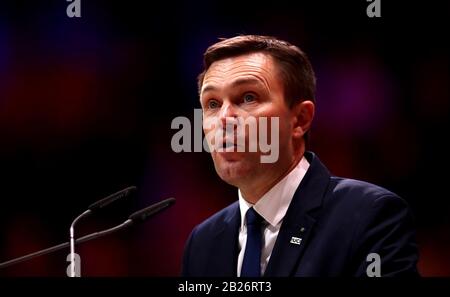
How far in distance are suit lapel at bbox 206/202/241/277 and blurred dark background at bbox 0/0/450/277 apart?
66 centimetres

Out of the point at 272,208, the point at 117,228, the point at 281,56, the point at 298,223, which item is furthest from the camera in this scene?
the point at 281,56

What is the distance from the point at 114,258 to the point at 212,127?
4.14 ft

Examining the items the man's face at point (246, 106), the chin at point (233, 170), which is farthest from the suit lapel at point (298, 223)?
the chin at point (233, 170)

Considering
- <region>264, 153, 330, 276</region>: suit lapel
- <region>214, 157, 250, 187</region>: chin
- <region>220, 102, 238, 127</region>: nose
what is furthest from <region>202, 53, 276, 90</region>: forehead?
<region>264, 153, 330, 276</region>: suit lapel

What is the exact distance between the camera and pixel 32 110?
3527mm

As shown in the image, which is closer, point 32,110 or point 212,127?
point 212,127

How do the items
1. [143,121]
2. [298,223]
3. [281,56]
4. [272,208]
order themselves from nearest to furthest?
[298,223], [272,208], [281,56], [143,121]

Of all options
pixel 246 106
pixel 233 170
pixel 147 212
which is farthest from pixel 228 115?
pixel 147 212

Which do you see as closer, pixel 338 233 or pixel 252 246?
pixel 338 233

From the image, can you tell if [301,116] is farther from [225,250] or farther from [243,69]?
[225,250]

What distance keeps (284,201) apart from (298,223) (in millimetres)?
152

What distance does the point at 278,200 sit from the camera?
259 centimetres
